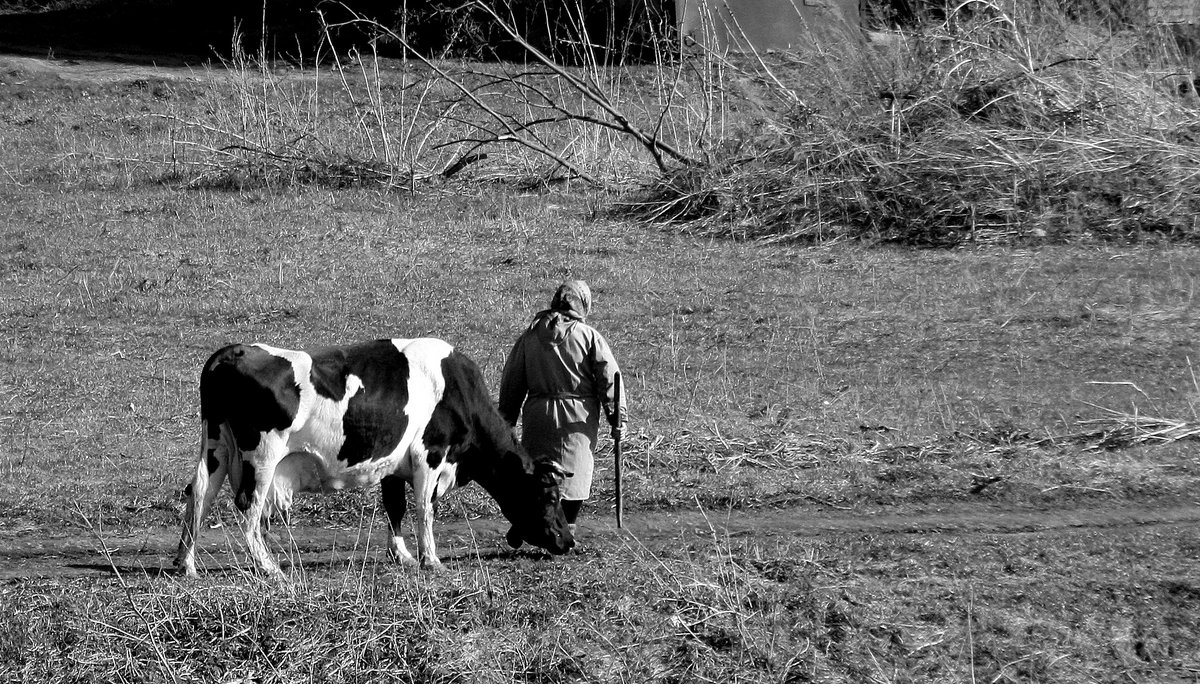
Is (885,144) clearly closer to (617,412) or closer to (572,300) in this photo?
(572,300)

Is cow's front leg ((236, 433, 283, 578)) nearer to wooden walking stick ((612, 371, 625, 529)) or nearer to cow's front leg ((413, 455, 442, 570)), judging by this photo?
cow's front leg ((413, 455, 442, 570))

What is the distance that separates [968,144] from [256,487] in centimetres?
1134

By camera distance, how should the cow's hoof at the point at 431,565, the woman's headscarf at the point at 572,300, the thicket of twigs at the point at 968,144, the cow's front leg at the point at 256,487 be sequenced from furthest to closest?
the thicket of twigs at the point at 968,144 < the woman's headscarf at the point at 572,300 < the cow's hoof at the point at 431,565 < the cow's front leg at the point at 256,487

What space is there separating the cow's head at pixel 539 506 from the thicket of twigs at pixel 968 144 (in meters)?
8.94

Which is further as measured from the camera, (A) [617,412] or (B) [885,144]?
A: (B) [885,144]

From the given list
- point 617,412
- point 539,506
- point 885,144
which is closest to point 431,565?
point 539,506

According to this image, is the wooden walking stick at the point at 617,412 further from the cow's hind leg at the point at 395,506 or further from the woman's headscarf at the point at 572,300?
the cow's hind leg at the point at 395,506

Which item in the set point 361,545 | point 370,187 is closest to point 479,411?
point 361,545

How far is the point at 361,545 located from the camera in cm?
881

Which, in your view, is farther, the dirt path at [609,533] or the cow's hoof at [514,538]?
the cow's hoof at [514,538]

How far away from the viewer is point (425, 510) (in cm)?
834

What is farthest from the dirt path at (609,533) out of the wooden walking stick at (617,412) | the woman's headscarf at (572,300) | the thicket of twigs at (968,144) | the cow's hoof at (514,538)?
the thicket of twigs at (968,144)

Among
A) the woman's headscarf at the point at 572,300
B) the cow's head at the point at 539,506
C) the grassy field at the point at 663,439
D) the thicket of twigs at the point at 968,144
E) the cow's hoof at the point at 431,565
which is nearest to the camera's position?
the grassy field at the point at 663,439

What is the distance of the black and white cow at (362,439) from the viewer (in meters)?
7.82
